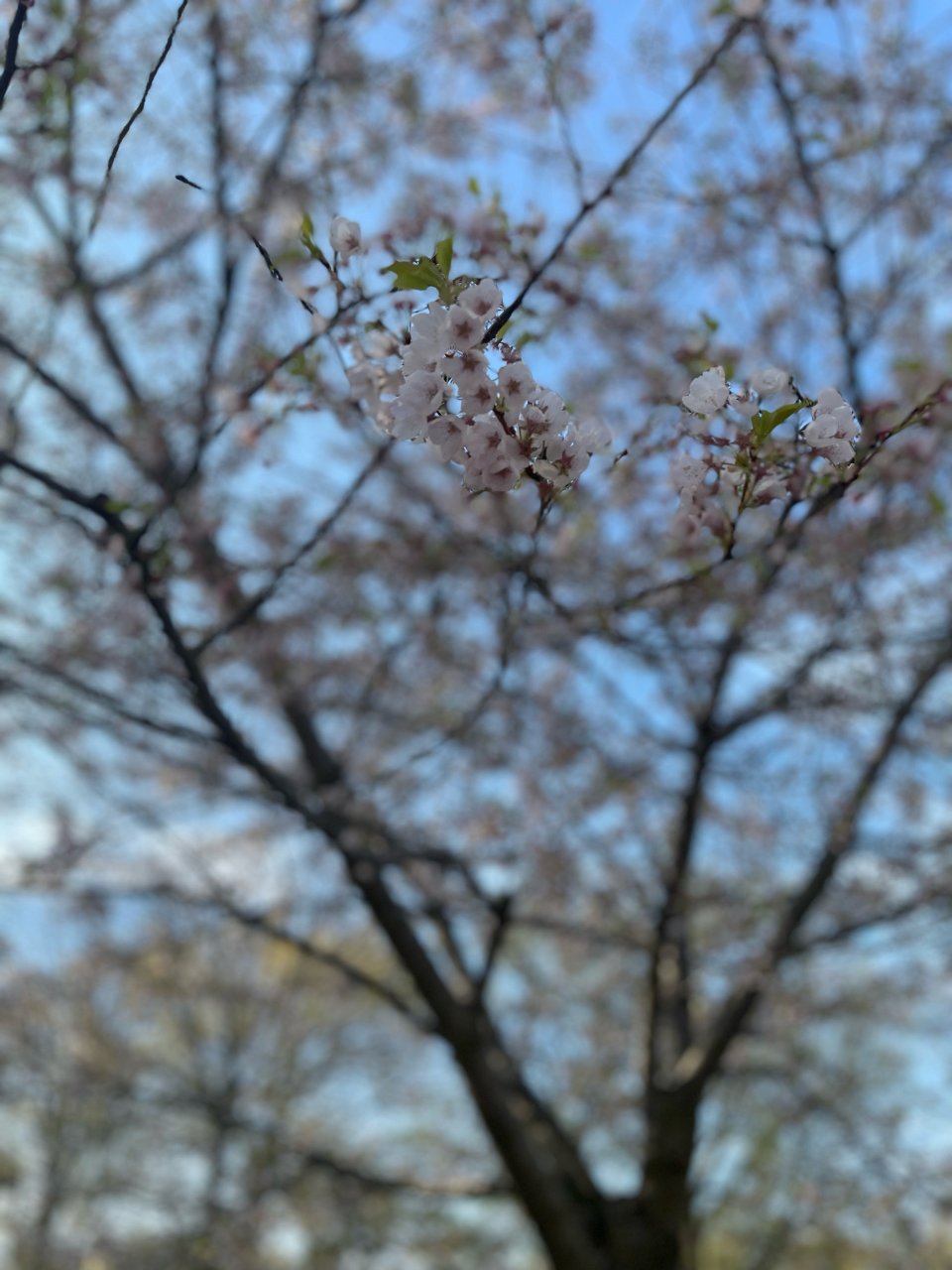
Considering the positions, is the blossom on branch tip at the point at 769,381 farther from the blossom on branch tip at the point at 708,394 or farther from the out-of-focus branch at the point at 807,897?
the out-of-focus branch at the point at 807,897

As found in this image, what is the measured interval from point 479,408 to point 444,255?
0.21m

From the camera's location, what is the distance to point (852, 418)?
1.60 m

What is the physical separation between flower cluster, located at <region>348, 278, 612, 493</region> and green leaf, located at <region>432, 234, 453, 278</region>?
4 cm

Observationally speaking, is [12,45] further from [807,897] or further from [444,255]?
[807,897]

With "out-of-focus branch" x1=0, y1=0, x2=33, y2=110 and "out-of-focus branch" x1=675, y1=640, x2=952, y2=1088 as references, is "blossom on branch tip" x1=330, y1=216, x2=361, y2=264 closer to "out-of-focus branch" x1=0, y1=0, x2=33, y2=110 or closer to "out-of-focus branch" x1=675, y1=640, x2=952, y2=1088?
"out-of-focus branch" x1=0, y1=0, x2=33, y2=110

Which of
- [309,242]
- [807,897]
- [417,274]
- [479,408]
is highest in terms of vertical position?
[807,897]

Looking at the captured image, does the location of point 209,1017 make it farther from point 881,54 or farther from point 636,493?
point 881,54

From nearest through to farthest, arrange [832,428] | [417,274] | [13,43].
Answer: [417,274]
[832,428]
[13,43]

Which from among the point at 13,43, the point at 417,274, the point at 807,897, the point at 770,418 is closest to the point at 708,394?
the point at 770,418

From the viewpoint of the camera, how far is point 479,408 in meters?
1.50

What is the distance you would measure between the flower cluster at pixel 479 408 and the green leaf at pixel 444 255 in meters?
0.04

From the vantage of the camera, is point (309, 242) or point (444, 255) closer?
point (444, 255)

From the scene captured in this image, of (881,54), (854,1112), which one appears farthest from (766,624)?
(854,1112)

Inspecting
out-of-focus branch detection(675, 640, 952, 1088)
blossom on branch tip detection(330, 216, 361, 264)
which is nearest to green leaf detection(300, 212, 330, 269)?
blossom on branch tip detection(330, 216, 361, 264)
